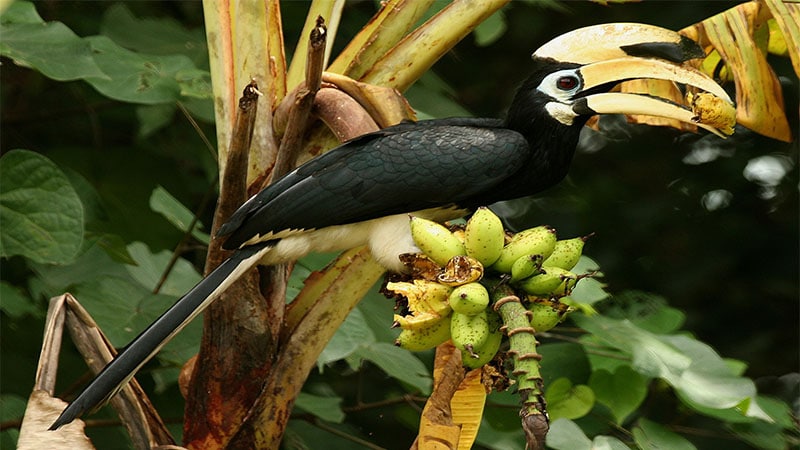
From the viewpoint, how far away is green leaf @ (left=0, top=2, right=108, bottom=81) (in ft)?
6.42

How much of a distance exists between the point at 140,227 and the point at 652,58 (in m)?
1.29

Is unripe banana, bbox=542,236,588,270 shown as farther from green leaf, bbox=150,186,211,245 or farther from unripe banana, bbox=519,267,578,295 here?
green leaf, bbox=150,186,211,245

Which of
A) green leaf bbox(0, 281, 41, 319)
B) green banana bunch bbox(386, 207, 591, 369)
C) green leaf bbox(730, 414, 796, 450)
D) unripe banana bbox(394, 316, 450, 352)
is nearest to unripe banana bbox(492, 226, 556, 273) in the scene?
green banana bunch bbox(386, 207, 591, 369)

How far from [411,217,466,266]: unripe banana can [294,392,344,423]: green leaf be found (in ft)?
2.50

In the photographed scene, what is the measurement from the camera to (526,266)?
1325 millimetres

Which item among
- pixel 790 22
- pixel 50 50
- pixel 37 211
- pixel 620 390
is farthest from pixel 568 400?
pixel 50 50

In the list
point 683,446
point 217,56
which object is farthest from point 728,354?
point 217,56

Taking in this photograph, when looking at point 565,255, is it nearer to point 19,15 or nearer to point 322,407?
point 322,407

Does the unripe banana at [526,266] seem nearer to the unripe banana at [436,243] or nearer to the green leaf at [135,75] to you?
the unripe banana at [436,243]

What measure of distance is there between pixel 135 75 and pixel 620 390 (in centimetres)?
112

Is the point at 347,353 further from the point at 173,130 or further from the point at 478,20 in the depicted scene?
the point at 173,130

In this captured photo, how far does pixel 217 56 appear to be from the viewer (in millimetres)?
1818

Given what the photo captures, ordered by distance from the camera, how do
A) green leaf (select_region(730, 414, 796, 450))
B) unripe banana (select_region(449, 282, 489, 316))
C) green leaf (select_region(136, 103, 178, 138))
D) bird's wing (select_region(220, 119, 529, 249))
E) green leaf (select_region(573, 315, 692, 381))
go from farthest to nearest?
green leaf (select_region(136, 103, 178, 138)) < green leaf (select_region(730, 414, 796, 450)) < green leaf (select_region(573, 315, 692, 381)) < bird's wing (select_region(220, 119, 529, 249)) < unripe banana (select_region(449, 282, 489, 316))

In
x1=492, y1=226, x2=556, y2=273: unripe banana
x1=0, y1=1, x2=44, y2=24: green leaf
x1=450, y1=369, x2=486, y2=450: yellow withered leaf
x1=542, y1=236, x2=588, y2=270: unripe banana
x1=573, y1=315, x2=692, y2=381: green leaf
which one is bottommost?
x1=573, y1=315, x2=692, y2=381: green leaf
